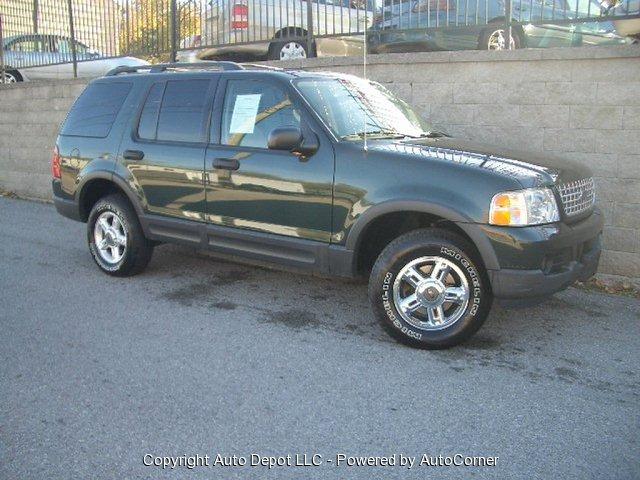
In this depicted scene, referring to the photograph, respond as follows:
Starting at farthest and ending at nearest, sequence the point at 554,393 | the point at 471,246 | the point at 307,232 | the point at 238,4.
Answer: the point at 238,4 < the point at 307,232 < the point at 471,246 < the point at 554,393

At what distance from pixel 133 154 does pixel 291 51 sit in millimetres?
4225

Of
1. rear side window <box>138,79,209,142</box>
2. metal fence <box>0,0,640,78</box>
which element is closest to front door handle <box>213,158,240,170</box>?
rear side window <box>138,79,209,142</box>

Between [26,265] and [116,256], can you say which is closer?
[116,256]

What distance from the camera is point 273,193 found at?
196 inches

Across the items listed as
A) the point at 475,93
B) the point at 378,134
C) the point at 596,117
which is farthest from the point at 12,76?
the point at 596,117

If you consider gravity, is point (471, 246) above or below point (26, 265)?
above

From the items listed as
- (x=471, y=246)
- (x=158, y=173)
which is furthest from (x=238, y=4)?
(x=471, y=246)

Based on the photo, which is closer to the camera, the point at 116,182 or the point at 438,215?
the point at 438,215

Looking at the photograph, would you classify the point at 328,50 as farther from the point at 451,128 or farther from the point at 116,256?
the point at 116,256

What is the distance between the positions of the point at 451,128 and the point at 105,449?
16.6 ft

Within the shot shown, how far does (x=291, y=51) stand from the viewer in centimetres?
939

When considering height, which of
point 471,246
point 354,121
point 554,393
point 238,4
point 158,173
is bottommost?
point 554,393

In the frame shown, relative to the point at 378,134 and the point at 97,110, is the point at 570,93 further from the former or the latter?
the point at 97,110

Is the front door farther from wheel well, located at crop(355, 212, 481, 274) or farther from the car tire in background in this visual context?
the car tire in background
